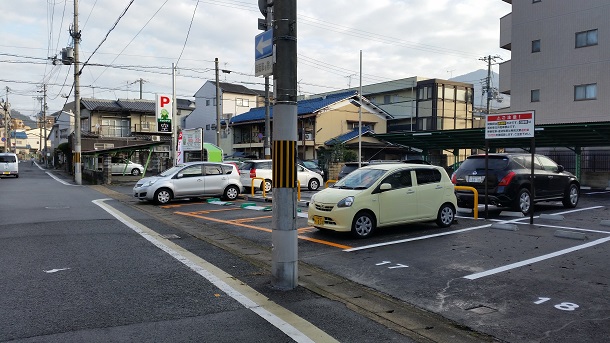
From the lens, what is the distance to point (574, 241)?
8836 mm

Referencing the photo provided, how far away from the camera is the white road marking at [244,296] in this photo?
450cm

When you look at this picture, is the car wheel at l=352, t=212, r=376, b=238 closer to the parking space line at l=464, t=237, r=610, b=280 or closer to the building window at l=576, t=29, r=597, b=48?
the parking space line at l=464, t=237, r=610, b=280

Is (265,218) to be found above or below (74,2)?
below

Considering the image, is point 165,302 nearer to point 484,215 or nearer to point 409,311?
point 409,311

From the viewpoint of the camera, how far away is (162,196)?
16344 mm

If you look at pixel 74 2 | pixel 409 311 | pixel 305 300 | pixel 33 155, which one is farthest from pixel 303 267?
Answer: pixel 33 155

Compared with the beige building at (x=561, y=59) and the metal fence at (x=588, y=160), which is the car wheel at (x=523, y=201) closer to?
the metal fence at (x=588, y=160)

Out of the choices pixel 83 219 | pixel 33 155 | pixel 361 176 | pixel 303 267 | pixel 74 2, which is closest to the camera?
pixel 303 267

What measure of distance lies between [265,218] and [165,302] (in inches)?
291

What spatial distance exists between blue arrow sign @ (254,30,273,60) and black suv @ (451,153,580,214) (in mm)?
7951

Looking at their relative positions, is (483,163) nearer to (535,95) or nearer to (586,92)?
(586,92)

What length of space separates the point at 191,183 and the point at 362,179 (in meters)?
8.74

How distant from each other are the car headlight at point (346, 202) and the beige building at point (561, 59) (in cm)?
2154

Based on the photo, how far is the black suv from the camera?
11.9 meters
